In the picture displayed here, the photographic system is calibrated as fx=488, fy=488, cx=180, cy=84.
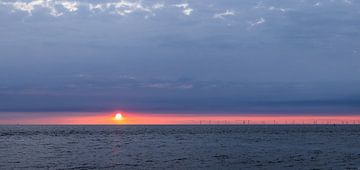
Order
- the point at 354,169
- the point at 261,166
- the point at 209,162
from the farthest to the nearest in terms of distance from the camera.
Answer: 1. the point at 209,162
2. the point at 261,166
3. the point at 354,169

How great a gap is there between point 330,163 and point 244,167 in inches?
429

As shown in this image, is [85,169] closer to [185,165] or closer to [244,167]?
[185,165]

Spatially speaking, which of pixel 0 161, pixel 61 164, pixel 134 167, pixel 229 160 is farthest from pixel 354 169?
pixel 0 161

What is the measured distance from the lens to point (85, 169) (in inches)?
1967

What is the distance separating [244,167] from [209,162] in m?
6.54

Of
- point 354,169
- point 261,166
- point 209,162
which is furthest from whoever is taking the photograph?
point 209,162

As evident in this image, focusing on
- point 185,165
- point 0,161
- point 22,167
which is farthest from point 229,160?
point 0,161

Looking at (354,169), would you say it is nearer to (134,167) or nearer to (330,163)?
(330,163)

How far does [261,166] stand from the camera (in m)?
51.7

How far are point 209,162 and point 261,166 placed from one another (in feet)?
23.5

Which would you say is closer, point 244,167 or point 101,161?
point 244,167

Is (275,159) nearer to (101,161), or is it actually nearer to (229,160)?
(229,160)

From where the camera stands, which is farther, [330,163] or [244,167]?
[330,163]

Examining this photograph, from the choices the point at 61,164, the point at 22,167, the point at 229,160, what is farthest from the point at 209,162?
the point at 22,167
